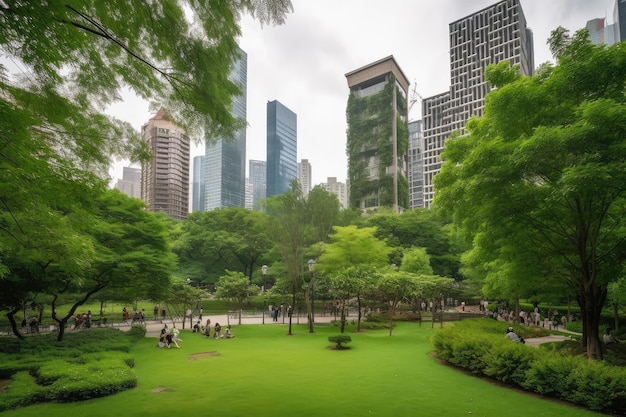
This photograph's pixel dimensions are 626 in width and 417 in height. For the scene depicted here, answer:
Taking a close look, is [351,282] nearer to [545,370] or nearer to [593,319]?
[593,319]

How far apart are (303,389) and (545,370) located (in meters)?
6.95

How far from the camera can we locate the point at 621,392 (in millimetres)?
9070

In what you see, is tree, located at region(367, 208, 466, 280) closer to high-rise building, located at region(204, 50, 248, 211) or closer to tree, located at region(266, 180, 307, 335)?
tree, located at region(266, 180, 307, 335)

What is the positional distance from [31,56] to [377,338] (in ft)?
74.3

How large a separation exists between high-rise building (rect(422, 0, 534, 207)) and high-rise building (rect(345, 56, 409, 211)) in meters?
23.3

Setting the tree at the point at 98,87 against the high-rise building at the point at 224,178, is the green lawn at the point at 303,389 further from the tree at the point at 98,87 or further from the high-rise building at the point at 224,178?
the high-rise building at the point at 224,178

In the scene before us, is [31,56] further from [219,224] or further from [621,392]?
[219,224]

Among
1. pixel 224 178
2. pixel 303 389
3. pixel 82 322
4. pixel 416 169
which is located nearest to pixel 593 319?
pixel 303 389

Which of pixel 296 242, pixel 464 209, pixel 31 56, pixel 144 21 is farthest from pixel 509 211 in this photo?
pixel 296 242

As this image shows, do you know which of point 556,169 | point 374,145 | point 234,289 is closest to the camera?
point 556,169

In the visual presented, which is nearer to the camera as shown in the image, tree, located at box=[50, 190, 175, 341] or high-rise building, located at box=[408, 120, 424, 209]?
tree, located at box=[50, 190, 175, 341]

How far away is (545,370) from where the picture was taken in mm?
10859

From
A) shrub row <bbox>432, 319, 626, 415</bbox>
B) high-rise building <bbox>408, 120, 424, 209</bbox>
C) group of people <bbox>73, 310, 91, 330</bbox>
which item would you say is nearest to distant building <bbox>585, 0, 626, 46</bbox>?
high-rise building <bbox>408, 120, 424, 209</bbox>

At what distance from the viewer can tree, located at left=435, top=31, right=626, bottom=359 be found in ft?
31.3
